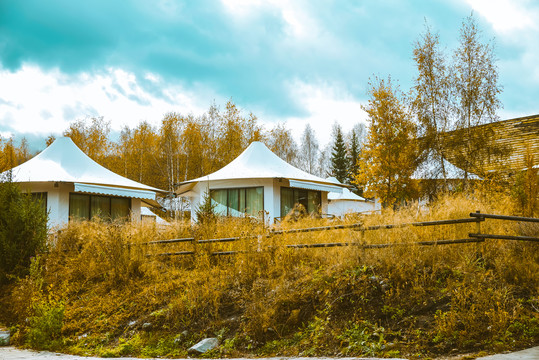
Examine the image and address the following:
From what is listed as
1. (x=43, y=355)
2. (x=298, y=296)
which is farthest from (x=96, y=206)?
(x=298, y=296)

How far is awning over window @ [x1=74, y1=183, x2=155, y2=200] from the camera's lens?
680 inches

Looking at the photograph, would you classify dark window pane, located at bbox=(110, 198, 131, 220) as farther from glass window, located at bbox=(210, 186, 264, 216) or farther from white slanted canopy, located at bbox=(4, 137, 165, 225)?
glass window, located at bbox=(210, 186, 264, 216)

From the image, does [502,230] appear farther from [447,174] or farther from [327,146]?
[327,146]

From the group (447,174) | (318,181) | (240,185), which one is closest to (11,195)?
(240,185)

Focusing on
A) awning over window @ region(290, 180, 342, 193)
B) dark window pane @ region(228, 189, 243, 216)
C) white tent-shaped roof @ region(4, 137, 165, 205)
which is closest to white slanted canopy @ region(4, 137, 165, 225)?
white tent-shaped roof @ region(4, 137, 165, 205)

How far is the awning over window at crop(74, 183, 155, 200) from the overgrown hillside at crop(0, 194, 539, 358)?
24.6 ft

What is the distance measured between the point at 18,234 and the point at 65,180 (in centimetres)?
709

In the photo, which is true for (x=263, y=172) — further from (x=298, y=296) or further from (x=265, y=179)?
(x=298, y=296)

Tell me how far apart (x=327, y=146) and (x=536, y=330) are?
46477 mm

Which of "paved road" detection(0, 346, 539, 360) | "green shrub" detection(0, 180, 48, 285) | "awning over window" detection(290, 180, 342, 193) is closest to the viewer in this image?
"paved road" detection(0, 346, 539, 360)

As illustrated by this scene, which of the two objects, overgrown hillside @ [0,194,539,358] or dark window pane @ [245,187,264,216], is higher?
dark window pane @ [245,187,264,216]

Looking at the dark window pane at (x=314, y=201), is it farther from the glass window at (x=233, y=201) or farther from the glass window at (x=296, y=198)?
the glass window at (x=233, y=201)

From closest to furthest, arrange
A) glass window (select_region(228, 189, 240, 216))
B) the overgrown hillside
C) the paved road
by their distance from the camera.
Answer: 1. the paved road
2. the overgrown hillside
3. glass window (select_region(228, 189, 240, 216))

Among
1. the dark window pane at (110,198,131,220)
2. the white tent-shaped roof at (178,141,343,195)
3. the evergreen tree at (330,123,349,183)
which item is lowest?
the dark window pane at (110,198,131,220)
